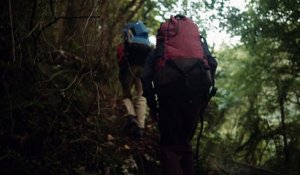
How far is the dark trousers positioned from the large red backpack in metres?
0.09

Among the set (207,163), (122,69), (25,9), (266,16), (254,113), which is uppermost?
(266,16)

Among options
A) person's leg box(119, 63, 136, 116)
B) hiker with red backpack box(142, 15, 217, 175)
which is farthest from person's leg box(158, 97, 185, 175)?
person's leg box(119, 63, 136, 116)

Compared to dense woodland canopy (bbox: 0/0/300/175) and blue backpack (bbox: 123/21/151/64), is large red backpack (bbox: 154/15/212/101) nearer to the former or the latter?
dense woodland canopy (bbox: 0/0/300/175)

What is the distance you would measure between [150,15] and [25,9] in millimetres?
5914

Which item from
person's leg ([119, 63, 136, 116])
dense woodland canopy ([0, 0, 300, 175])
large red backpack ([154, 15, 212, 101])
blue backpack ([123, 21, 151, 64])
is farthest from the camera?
person's leg ([119, 63, 136, 116])

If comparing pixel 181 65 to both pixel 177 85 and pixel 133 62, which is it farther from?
pixel 133 62

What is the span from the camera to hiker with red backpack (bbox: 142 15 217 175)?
3.94 meters

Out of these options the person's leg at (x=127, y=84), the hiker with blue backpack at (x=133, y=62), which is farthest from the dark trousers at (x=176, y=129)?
the person's leg at (x=127, y=84)

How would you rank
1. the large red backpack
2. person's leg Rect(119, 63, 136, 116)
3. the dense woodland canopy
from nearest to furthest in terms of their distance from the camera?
the large red backpack
the dense woodland canopy
person's leg Rect(119, 63, 136, 116)

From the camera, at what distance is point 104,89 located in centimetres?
705

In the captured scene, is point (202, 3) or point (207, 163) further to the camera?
point (202, 3)

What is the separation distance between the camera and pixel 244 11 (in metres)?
7.04

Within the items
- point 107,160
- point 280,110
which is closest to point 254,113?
point 280,110

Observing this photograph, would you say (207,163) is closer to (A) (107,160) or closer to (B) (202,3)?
(A) (107,160)
